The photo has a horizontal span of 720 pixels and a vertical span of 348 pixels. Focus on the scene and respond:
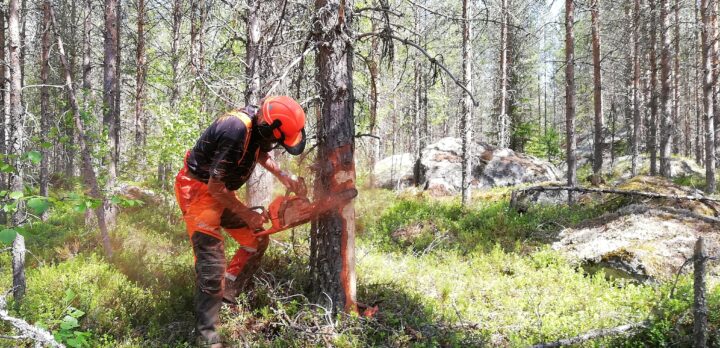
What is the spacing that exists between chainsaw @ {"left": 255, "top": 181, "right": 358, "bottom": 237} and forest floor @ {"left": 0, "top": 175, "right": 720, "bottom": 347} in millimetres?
787

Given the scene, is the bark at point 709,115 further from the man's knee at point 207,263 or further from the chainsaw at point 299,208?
the man's knee at point 207,263

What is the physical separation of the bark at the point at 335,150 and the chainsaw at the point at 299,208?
65 millimetres

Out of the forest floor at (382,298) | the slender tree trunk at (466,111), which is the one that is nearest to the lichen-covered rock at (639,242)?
the forest floor at (382,298)

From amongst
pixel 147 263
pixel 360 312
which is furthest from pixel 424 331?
pixel 147 263

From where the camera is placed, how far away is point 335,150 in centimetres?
408

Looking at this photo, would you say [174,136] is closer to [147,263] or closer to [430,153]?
[147,263]

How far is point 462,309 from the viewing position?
4.82m

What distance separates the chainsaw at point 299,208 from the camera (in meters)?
4.02

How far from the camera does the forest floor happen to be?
396 cm

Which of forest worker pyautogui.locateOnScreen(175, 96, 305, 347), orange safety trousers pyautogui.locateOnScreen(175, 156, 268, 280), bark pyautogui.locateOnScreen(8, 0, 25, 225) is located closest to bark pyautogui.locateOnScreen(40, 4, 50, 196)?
bark pyautogui.locateOnScreen(8, 0, 25, 225)

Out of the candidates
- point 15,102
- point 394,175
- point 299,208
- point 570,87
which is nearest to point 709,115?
point 570,87

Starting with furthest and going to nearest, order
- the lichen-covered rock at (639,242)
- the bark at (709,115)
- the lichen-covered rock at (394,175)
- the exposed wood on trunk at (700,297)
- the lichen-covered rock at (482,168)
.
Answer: the lichen-covered rock at (394,175)
the lichen-covered rock at (482,168)
the bark at (709,115)
the lichen-covered rock at (639,242)
the exposed wood on trunk at (700,297)

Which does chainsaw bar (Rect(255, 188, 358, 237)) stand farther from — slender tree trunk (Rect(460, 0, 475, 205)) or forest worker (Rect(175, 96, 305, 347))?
slender tree trunk (Rect(460, 0, 475, 205))

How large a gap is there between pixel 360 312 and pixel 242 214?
5.18 ft
